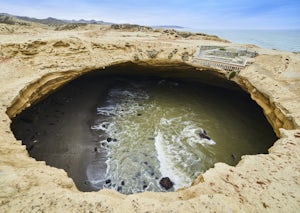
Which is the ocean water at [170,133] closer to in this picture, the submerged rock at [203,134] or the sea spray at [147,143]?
the sea spray at [147,143]

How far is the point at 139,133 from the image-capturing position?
35.3 ft

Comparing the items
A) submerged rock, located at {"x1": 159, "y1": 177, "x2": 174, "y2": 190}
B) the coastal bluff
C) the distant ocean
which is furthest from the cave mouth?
the distant ocean

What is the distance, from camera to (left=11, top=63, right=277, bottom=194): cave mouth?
8234mm

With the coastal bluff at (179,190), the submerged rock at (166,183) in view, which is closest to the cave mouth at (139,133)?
the submerged rock at (166,183)

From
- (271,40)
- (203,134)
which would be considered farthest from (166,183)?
(271,40)

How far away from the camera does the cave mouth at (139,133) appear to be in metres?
8.23

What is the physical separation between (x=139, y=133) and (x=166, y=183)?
3.82 metres

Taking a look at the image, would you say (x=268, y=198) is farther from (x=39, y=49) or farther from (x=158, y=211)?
(x=39, y=49)

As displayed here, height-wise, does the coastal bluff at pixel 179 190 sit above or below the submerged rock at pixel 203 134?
above

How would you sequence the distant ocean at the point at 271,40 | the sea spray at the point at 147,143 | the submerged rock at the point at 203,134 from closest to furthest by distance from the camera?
the sea spray at the point at 147,143, the submerged rock at the point at 203,134, the distant ocean at the point at 271,40

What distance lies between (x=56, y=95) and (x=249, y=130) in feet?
45.6

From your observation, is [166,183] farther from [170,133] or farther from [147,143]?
[170,133]

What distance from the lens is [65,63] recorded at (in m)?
9.90

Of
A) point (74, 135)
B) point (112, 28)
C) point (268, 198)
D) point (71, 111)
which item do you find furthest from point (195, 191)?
point (112, 28)
